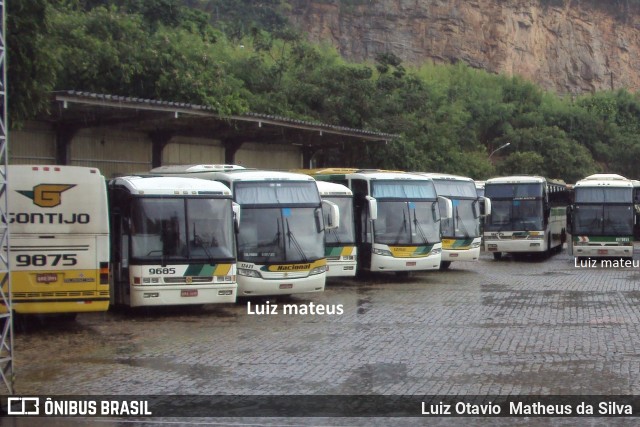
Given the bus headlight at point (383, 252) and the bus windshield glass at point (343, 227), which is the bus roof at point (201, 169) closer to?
the bus windshield glass at point (343, 227)

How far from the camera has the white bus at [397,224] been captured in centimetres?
2588

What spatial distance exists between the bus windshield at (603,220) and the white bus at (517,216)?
1.80 meters

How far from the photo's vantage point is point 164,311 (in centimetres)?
1925

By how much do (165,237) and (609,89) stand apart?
9249cm

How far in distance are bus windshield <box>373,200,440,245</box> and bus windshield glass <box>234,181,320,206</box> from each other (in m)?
5.53

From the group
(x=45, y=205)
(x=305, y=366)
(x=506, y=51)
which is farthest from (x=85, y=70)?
(x=506, y=51)

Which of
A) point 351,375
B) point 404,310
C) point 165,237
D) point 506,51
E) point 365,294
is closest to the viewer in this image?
point 351,375

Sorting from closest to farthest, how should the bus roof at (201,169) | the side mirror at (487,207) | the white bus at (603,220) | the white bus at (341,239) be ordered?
the bus roof at (201,169) → the white bus at (341,239) → the side mirror at (487,207) → the white bus at (603,220)

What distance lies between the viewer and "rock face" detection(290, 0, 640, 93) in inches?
3969

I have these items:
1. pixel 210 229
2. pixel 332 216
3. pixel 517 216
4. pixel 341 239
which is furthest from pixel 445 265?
pixel 210 229

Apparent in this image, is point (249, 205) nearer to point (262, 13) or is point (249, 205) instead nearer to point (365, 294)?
point (365, 294)

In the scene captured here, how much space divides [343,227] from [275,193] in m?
4.91

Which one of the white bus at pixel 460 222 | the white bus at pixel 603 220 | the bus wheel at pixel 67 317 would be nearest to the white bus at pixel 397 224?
the white bus at pixel 460 222

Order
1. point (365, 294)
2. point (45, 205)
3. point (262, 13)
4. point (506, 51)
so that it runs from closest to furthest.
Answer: point (45, 205)
point (365, 294)
point (262, 13)
point (506, 51)
